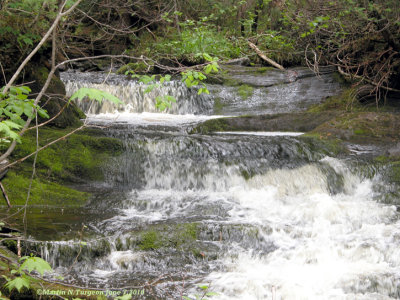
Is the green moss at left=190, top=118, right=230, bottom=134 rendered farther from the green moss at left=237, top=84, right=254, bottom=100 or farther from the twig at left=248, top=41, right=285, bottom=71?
the twig at left=248, top=41, right=285, bottom=71

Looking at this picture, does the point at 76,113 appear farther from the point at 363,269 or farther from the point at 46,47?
the point at 363,269

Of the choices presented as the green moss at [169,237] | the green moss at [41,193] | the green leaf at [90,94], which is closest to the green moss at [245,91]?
the green moss at [41,193]

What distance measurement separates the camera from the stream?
4180mm

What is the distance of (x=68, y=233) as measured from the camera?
4.76 meters

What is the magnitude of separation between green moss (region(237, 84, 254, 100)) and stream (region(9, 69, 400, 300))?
332cm

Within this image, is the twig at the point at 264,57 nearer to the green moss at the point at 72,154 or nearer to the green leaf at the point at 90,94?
the green moss at the point at 72,154

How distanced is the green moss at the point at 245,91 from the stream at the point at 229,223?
3.32 metres

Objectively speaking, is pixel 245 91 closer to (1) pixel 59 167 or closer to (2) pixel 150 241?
(1) pixel 59 167

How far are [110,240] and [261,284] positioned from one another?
5.65 ft

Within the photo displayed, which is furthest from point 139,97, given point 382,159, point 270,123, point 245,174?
point 382,159

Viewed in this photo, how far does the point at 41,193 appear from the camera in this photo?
244 inches

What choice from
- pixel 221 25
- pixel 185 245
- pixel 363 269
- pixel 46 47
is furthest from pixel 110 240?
pixel 221 25

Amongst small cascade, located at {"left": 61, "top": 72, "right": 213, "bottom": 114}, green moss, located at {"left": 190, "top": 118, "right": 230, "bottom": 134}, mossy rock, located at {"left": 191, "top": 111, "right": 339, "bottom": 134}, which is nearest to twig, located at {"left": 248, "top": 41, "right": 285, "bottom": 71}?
small cascade, located at {"left": 61, "top": 72, "right": 213, "bottom": 114}

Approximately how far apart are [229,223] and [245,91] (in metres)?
7.83
